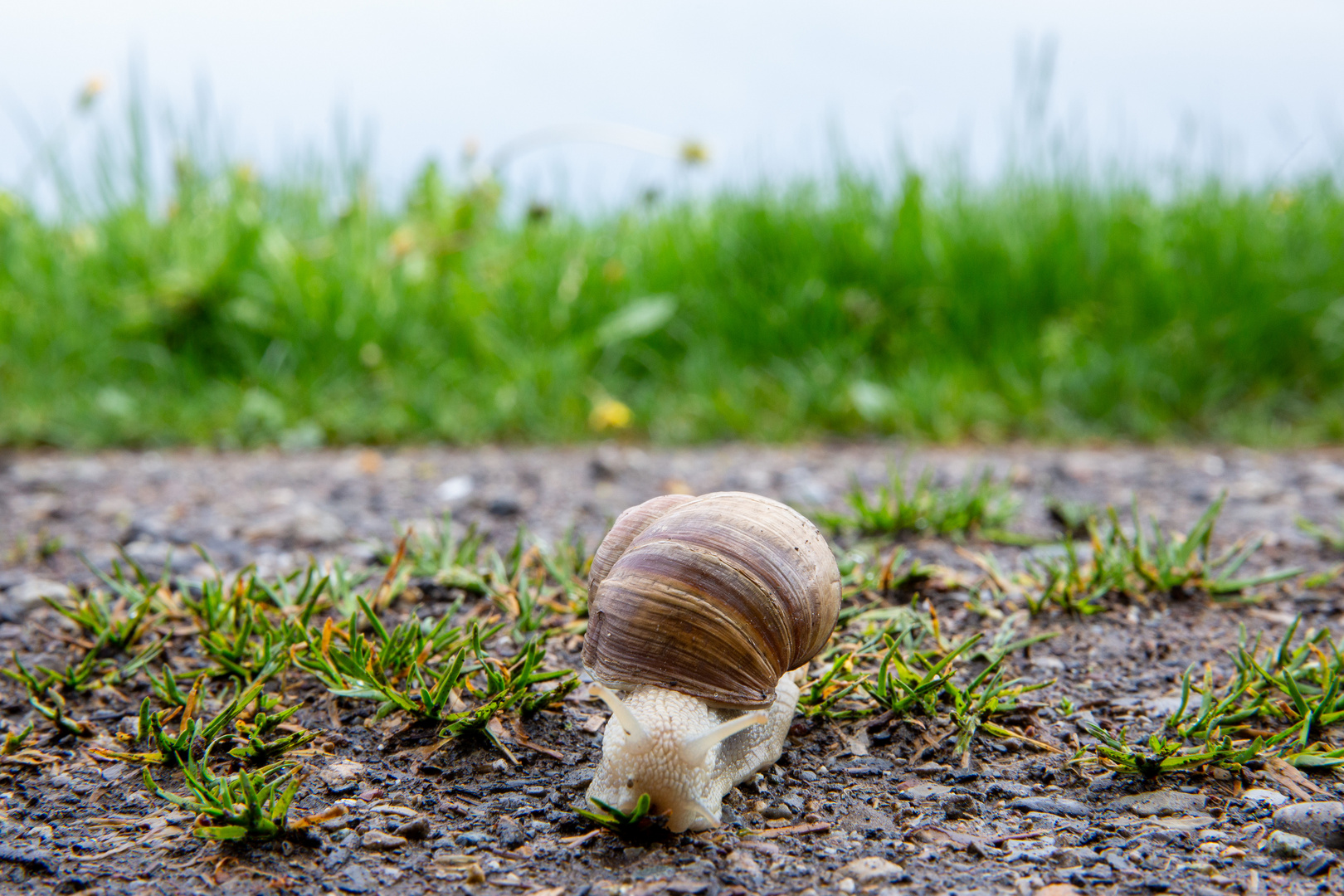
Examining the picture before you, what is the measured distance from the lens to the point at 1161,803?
2086 millimetres

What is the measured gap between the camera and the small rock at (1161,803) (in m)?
2.06

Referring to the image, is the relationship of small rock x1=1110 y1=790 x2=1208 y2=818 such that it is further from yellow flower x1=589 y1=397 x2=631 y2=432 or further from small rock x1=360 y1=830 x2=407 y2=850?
yellow flower x1=589 y1=397 x2=631 y2=432

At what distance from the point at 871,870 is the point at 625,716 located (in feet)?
1.69

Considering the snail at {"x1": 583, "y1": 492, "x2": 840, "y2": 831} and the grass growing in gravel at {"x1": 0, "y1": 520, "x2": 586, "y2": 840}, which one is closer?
the snail at {"x1": 583, "y1": 492, "x2": 840, "y2": 831}

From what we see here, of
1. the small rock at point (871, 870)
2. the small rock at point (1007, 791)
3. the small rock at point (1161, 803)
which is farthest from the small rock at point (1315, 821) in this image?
the small rock at point (871, 870)

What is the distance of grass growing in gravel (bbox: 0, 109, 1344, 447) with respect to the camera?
239 inches

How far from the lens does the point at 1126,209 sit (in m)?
6.91

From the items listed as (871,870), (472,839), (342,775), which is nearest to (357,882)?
(472,839)

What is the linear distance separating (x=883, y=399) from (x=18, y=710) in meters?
4.52

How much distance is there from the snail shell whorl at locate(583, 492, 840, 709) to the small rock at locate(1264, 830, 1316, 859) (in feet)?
2.96

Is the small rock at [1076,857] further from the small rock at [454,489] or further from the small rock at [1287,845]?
the small rock at [454,489]

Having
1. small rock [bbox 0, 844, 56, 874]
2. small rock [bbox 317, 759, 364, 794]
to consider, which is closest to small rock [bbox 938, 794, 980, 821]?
small rock [bbox 317, 759, 364, 794]

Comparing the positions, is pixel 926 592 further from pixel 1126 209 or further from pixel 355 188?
pixel 355 188

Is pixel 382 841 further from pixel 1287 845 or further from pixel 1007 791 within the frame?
pixel 1287 845
